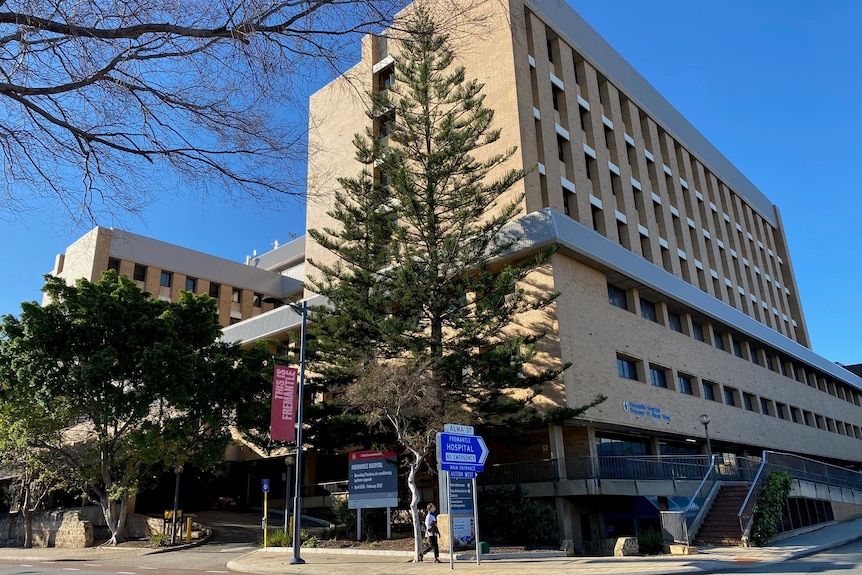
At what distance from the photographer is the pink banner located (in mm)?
20000

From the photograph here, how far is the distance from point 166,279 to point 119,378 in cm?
2287

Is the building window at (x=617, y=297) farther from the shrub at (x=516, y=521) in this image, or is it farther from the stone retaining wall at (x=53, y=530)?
the stone retaining wall at (x=53, y=530)

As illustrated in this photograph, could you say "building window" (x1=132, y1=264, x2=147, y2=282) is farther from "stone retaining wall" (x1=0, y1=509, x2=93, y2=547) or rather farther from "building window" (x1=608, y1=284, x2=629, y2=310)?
"building window" (x1=608, y1=284, x2=629, y2=310)

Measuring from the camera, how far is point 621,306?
30234 millimetres

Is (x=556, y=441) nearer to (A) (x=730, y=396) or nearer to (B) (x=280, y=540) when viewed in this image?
(B) (x=280, y=540)

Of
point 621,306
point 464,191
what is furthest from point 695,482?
point 464,191

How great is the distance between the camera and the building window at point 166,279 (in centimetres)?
4584

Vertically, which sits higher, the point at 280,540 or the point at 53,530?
the point at 53,530

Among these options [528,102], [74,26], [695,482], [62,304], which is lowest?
[695,482]

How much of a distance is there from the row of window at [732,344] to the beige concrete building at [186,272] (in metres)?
22.0

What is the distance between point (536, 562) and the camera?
50.8 ft

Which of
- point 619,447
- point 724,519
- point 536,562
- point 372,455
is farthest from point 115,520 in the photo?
point 724,519

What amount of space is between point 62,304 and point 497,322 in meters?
16.3

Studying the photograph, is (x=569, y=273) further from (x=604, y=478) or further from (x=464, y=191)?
(x=604, y=478)
